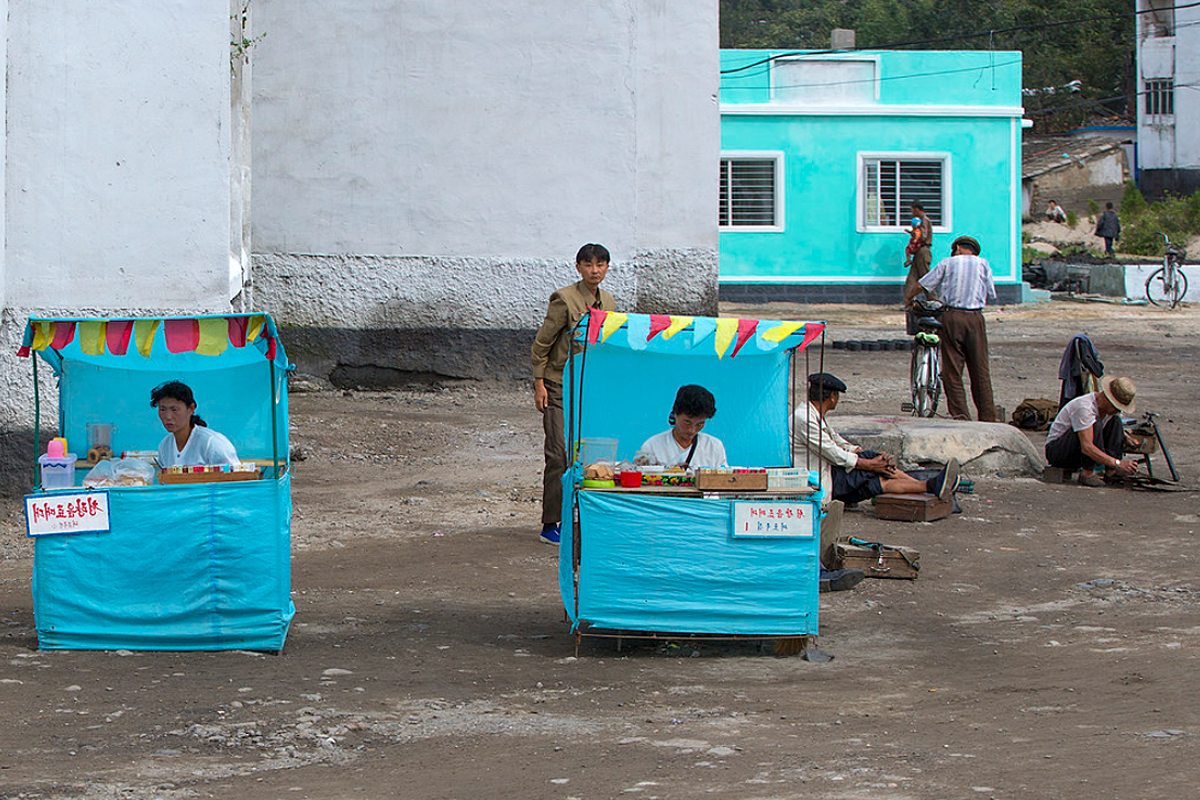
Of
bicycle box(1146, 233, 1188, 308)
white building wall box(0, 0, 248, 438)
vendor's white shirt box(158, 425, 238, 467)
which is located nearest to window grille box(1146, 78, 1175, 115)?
bicycle box(1146, 233, 1188, 308)

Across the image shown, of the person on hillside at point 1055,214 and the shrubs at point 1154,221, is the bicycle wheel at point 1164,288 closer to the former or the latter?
the shrubs at point 1154,221

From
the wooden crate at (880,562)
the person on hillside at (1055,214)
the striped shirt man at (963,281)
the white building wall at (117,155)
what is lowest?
the wooden crate at (880,562)

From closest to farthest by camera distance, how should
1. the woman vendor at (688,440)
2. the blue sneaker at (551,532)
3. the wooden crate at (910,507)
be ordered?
the woman vendor at (688,440) < the blue sneaker at (551,532) < the wooden crate at (910,507)

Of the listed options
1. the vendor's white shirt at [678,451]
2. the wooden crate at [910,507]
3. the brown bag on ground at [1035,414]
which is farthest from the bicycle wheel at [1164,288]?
the vendor's white shirt at [678,451]

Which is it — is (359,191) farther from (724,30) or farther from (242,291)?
(724,30)

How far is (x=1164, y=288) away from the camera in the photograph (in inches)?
1085

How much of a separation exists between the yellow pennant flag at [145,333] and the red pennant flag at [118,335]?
4cm

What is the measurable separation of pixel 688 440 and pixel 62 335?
283 centimetres

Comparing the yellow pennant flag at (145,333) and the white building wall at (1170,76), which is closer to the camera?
the yellow pennant flag at (145,333)

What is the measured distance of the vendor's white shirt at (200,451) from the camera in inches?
263

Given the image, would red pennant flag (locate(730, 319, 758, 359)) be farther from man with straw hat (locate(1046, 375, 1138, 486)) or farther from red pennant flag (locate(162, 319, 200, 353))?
man with straw hat (locate(1046, 375, 1138, 486))

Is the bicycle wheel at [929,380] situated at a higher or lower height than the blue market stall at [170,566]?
higher

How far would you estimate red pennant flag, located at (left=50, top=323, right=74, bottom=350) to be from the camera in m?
6.45

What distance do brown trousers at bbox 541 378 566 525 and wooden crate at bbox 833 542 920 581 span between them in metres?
1.63
